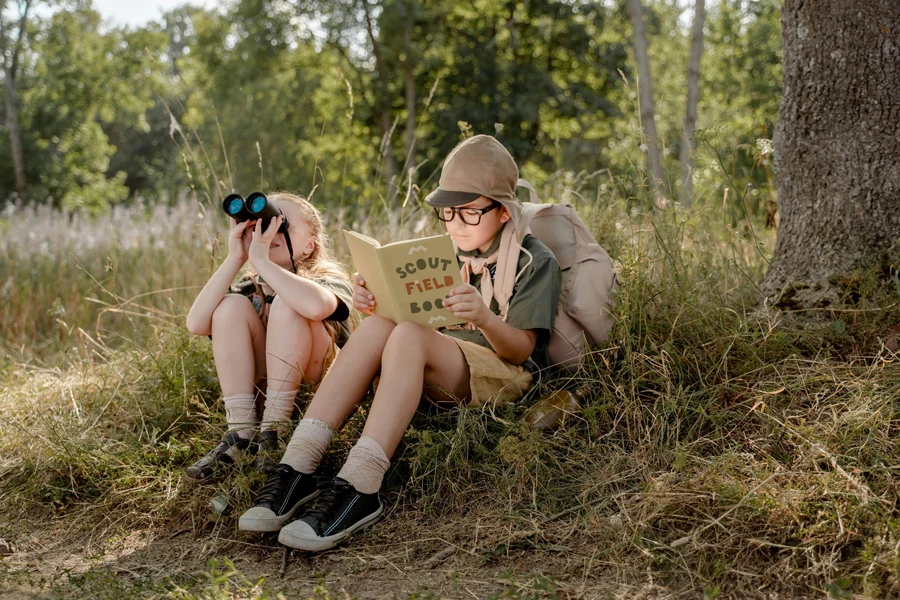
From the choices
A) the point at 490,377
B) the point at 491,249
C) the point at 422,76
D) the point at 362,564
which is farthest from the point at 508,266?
the point at 422,76

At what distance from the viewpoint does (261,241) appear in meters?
2.97

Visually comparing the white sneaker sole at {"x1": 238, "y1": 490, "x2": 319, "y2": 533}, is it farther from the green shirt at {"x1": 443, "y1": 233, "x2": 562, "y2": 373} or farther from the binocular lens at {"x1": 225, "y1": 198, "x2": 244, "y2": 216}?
the binocular lens at {"x1": 225, "y1": 198, "x2": 244, "y2": 216}

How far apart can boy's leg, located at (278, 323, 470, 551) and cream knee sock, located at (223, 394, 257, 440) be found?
21.6 inches

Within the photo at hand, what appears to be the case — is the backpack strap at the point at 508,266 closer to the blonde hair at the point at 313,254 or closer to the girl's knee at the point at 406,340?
the girl's knee at the point at 406,340

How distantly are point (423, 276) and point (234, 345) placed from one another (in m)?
0.84

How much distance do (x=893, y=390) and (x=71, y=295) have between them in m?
5.06

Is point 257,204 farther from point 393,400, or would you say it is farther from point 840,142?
point 840,142

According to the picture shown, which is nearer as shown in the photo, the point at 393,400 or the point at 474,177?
the point at 393,400

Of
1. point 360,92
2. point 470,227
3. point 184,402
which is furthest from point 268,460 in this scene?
point 360,92

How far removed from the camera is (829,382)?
109 inches

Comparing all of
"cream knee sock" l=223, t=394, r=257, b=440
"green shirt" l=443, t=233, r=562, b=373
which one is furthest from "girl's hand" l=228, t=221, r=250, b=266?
"green shirt" l=443, t=233, r=562, b=373

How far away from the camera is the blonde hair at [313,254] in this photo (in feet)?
10.3

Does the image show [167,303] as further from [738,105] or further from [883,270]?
[738,105]

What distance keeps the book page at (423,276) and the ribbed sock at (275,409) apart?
60cm
